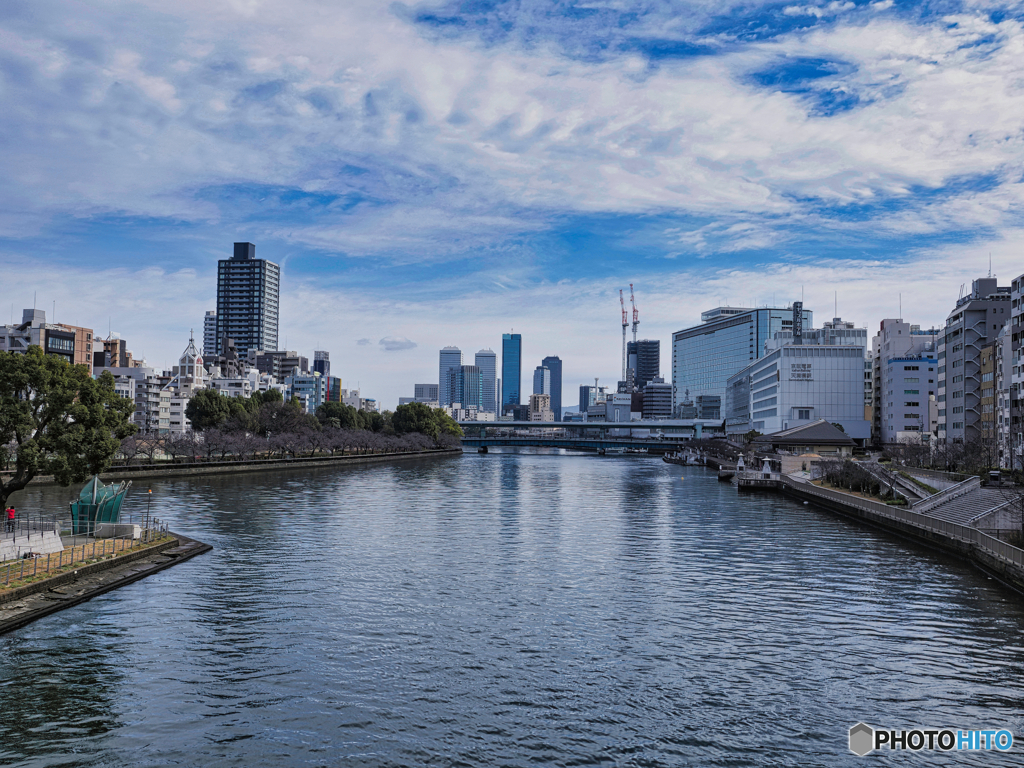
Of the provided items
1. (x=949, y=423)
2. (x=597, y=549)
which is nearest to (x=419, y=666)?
A: (x=597, y=549)

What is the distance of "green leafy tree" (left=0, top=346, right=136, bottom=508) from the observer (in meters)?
36.7

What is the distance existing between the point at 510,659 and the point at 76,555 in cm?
2094

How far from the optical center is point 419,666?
2244cm

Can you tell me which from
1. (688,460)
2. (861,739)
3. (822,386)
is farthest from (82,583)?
(822,386)

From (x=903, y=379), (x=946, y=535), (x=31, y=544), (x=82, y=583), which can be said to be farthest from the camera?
(x=903, y=379)

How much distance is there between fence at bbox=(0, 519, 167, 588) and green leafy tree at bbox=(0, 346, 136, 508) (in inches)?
153

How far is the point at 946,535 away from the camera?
44.7 metres

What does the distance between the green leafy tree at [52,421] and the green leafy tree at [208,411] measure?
8988 centimetres

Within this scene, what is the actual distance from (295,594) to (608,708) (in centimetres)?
1630

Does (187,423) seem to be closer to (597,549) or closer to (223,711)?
(597,549)

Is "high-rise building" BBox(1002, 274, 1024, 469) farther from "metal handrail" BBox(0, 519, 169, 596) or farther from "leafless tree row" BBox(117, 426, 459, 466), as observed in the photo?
"leafless tree row" BBox(117, 426, 459, 466)

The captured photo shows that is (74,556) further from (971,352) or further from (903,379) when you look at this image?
(903,379)

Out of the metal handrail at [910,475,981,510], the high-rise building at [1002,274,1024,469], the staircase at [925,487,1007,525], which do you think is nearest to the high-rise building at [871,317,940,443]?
the high-rise building at [1002,274,1024,469]

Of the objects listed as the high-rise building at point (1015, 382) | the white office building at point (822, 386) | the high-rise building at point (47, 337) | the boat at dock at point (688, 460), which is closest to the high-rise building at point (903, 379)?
the white office building at point (822, 386)
